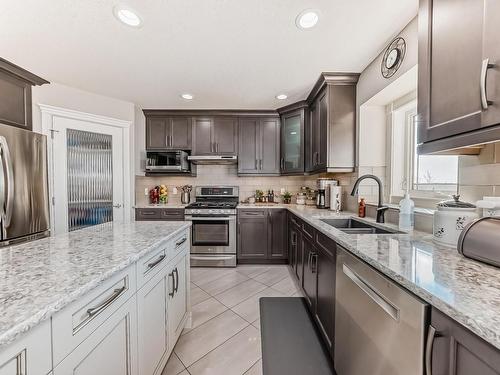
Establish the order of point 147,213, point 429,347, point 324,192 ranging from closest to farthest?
point 429,347, point 324,192, point 147,213

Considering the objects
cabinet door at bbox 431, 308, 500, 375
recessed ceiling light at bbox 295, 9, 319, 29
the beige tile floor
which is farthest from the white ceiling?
the beige tile floor

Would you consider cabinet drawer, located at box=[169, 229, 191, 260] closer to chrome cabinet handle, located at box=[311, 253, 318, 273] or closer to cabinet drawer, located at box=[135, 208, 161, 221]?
chrome cabinet handle, located at box=[311, 253, 318, 273]

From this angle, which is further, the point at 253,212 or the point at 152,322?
the point at 253,212

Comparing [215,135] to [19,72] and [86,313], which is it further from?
[86,313]

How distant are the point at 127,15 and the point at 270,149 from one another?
2.47m

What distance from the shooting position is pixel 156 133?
11.9 ft

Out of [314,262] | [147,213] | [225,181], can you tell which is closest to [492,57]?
[314,262]

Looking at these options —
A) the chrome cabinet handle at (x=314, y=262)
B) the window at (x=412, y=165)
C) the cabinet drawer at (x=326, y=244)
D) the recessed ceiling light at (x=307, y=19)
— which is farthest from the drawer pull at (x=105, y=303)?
the window at (x=412, y=165)

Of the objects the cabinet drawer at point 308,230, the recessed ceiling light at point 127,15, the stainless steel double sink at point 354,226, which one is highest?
the recessed ceiling light at point 127,15

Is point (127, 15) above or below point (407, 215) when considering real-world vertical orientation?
above

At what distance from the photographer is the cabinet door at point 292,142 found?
3.32m

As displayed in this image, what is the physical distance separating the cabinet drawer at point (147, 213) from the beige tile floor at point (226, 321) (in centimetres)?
99

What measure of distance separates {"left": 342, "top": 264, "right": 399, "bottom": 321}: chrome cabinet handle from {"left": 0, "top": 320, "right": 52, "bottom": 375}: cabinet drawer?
111cm

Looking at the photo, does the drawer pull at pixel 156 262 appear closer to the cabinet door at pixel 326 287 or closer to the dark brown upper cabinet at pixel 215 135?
the cabinet door at pixel 326 287
